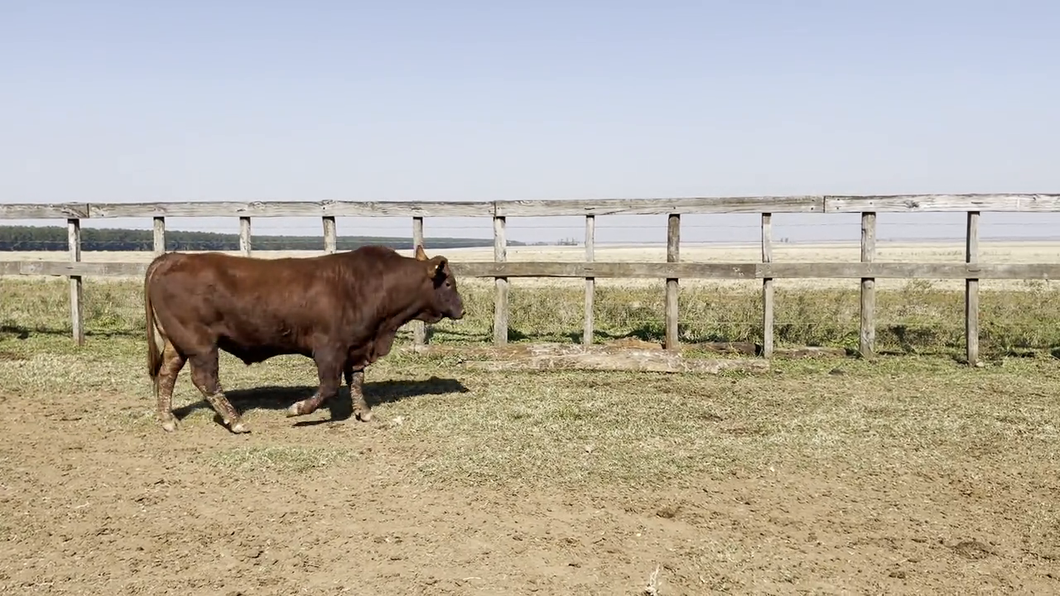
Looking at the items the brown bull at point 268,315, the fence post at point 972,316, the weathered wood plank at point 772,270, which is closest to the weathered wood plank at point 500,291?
the weathered wood plank at point 772,270

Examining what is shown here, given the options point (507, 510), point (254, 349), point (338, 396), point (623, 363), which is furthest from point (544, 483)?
point (623, 363)

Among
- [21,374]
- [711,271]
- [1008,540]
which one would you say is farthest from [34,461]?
[711,271]

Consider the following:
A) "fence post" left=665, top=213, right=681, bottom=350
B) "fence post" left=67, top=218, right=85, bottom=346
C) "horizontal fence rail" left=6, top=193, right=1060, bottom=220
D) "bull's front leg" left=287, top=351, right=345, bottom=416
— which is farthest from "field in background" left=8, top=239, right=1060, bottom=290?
"fence post" left=665, top=213, right=681, bottom=350

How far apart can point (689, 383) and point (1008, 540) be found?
4.90 m

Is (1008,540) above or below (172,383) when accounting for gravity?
below

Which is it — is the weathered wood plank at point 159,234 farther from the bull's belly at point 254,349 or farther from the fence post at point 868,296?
the fence post at point 868,296

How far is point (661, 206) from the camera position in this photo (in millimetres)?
11305

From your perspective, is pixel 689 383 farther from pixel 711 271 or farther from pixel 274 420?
pixel 274 420

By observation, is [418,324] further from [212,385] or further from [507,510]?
[507,510]

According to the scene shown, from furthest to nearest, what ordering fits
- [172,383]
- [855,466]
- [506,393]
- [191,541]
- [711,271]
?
1. [711,271]
2. [506,393]
3. [172,383]
4. [855,466]
5. [191,541]

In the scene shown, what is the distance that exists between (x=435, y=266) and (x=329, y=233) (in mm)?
4090

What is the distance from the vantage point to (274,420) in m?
7.92

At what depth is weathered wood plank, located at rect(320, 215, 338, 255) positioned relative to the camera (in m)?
11.9

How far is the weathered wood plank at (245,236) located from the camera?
12.1 m
